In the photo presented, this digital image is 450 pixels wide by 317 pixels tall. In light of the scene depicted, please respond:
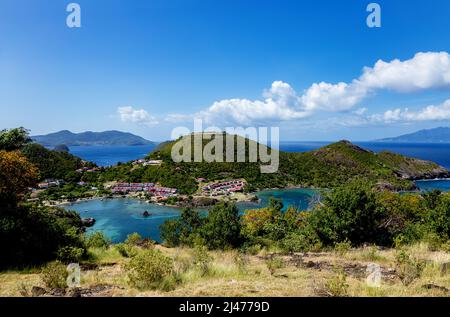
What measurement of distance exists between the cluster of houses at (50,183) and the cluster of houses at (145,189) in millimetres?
15957

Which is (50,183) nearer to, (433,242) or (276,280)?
(276,280)

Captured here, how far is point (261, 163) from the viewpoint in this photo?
124438 mm

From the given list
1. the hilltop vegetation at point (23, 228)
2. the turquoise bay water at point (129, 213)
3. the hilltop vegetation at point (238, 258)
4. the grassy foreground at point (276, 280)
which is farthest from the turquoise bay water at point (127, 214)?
the grassy foreground at point (276, 280)

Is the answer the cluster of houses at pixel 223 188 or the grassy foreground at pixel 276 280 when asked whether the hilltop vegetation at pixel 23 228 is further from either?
the cluster of houses at pixel 223 188

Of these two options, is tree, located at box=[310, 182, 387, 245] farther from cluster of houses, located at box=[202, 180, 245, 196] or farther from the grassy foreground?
cluster of houses, located at box=[202, 180, 245, 196]

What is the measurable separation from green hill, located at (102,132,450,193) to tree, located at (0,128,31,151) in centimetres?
7291

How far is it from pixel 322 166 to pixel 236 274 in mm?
118080

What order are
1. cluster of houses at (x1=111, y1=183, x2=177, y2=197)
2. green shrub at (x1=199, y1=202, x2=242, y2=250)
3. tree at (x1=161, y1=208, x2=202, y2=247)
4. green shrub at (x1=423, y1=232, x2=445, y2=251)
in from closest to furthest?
green shrub at (x1=423, y1=232, x2=445, y2=251) → green shrub at (x1=199, y1=202, x2=242, y2=250) → tree at (x1=161, y1=208, x2=202, y2=247) → cluster of houses at (x1=111, y1=183, x2=177, y2=197)

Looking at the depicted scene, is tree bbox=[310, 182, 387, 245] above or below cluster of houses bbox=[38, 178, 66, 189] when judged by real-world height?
above

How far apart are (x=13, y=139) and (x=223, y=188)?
77005 millimetres

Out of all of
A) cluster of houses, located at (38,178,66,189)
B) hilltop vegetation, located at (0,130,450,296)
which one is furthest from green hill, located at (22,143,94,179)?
hilltop vegetation, located at (0,130,450,296)

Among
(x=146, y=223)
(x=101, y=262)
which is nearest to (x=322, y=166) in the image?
(x=146, y=223)

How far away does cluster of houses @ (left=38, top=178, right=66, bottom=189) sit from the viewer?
83.0 meters

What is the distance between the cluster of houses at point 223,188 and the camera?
8355 cm
